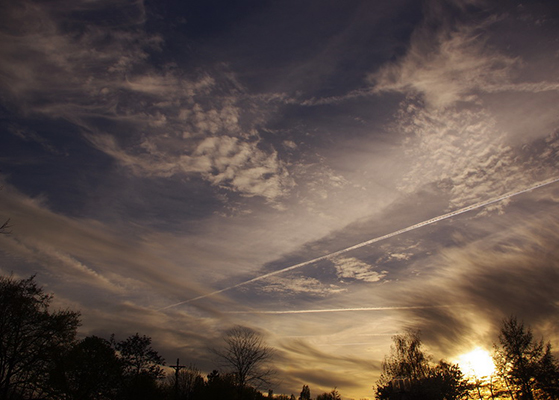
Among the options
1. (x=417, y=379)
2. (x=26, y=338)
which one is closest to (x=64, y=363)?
(x=26, y=338)

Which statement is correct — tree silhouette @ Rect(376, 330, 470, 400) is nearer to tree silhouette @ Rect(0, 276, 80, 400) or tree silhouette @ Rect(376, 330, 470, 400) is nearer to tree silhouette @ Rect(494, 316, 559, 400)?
tree silhouette @ Rect(494, 316, 559, 400)

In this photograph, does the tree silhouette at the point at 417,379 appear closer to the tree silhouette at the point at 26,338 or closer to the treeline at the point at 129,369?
the treeline at the point at 129,369

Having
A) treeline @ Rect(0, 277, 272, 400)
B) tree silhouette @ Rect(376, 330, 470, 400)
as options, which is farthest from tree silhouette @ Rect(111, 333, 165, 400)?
tree silhouette @ Rect(376, 330, 470, 400)

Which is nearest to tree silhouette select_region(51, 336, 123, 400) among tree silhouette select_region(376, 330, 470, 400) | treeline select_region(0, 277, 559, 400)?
treeline select_region(0, 277, 559, 400)

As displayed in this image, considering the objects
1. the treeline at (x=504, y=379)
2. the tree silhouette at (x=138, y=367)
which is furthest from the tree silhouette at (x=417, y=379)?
the tree silhouette at (x=138, y=367)

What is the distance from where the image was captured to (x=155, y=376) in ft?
151

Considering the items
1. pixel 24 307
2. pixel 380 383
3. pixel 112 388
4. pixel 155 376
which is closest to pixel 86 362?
pixel 112 388

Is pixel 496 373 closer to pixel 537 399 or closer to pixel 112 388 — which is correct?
pixel 537 399

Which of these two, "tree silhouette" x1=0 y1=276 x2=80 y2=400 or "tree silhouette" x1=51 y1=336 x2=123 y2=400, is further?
"tree silhouette" x1=51 y1=336 x2=123 y2=400

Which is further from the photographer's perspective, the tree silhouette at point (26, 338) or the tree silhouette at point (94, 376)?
the tree silhouette at point (94, 376)

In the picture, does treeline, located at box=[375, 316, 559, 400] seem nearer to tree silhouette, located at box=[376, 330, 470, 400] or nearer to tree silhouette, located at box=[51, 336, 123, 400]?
tree silhouette, located at box=[376, 330, 470, 400]

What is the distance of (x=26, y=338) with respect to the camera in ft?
93.9

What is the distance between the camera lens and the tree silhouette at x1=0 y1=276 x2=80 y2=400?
1101 inches

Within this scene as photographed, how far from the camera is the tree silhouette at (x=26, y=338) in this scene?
27969mm
